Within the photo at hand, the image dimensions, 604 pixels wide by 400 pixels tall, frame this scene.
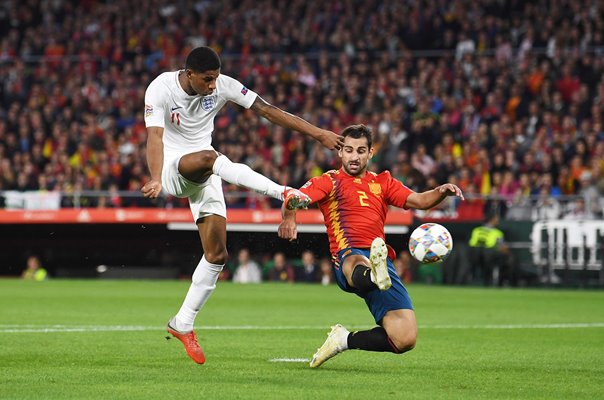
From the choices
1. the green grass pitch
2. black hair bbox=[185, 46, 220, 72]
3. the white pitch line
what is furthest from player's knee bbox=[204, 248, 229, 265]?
the white pitch line

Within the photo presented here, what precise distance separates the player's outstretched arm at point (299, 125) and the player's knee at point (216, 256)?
119 centimetres

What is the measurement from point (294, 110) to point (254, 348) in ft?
59.4

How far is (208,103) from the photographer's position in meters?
9.29

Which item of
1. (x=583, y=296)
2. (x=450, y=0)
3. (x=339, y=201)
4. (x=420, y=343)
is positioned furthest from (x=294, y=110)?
(x=339, y=201)

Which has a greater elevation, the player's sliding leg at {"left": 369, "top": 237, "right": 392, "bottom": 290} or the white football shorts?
the white football shorts

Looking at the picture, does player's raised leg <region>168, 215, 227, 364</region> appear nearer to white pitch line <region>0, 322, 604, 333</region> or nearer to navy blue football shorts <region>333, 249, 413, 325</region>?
navy blue football shorts <region>333, 249, 413, 325</region>

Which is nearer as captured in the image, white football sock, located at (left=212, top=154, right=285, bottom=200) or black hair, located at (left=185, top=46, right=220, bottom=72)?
white football sock, located at (left=212, top=154, right=285, bottom=200)

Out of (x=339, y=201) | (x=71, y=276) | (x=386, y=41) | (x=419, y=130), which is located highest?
(x=386, y=41)

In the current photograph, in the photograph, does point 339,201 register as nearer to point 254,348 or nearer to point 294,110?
point 254,348

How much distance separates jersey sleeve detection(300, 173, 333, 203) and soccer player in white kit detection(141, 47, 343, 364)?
26 centimetres

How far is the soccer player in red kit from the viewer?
27.0 feet

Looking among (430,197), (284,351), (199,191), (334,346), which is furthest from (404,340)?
(199,191)

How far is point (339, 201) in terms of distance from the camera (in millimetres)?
8711

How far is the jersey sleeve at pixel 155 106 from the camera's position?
8.94 meters
